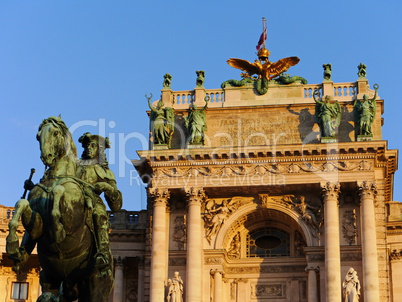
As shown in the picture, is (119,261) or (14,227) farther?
(119,261)

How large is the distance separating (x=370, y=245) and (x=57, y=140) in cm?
2627

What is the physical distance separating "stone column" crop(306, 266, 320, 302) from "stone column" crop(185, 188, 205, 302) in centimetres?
497

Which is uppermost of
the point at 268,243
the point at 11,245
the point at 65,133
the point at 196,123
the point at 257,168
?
the point at 196,123

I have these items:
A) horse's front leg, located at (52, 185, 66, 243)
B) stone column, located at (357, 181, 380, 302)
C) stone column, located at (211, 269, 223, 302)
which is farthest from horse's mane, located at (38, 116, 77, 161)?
stone column, located at (211, 269, 223, 302)

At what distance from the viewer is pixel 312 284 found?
38.5 meters

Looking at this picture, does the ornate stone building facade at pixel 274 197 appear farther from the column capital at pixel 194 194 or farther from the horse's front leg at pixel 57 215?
the horse's front leg at pixel 57 215

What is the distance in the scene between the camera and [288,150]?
38.8 metres

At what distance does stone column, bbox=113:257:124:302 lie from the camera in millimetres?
41594

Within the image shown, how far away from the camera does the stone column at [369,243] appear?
36.5 m

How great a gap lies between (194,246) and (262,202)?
4.06 metres

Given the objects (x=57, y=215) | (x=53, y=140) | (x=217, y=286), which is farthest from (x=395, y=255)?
(x=57, y=215)

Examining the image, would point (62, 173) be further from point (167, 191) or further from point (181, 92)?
point (181, 92)

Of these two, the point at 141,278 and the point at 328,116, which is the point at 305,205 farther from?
the point at 141,278

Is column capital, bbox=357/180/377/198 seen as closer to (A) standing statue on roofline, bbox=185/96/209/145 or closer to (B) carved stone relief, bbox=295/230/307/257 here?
(B) carved stone relief, bbox=295/230/307/257
